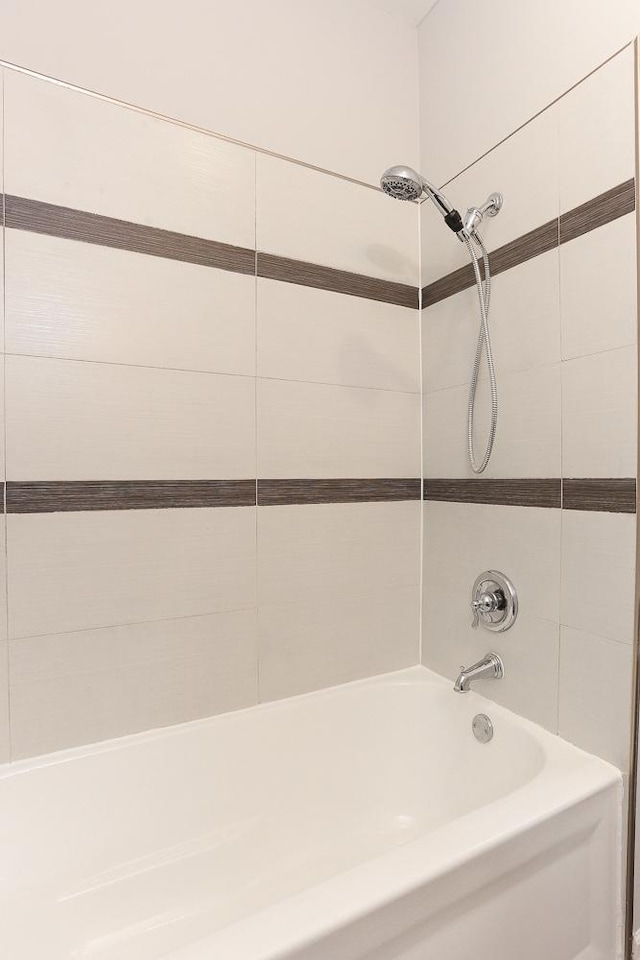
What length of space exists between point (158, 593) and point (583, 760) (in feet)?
3.51

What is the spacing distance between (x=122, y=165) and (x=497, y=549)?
54.4 inches

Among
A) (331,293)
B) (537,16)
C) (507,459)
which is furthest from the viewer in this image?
(331,293)

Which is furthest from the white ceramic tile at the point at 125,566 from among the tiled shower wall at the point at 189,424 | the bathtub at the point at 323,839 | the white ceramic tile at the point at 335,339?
the white ceramic tile at the point at 335,339

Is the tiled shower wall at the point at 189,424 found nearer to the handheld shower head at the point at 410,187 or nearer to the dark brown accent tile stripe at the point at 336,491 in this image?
the dark brown accent tile stripe at the point at 336,491

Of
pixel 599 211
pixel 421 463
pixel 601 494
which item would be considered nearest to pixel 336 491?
pixel 421 463

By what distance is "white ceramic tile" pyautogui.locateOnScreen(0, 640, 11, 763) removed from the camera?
1.18m

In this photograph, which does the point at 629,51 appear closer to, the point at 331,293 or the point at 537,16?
the point at 537,16

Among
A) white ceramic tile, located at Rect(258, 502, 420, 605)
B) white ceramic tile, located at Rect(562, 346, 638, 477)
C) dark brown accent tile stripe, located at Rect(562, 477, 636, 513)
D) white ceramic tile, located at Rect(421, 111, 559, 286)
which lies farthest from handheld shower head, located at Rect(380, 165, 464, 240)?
white ceramic tile, located at Rect(258, 502, 420, 605)

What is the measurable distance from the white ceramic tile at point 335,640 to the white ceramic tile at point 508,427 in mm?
464

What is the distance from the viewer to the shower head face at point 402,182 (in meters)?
1.27

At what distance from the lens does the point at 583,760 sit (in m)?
1.16

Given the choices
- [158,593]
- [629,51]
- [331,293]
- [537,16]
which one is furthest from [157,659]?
[537,16]

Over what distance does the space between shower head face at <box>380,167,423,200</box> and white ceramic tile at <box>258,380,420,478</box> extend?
53cm

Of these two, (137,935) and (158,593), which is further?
(158,593)
